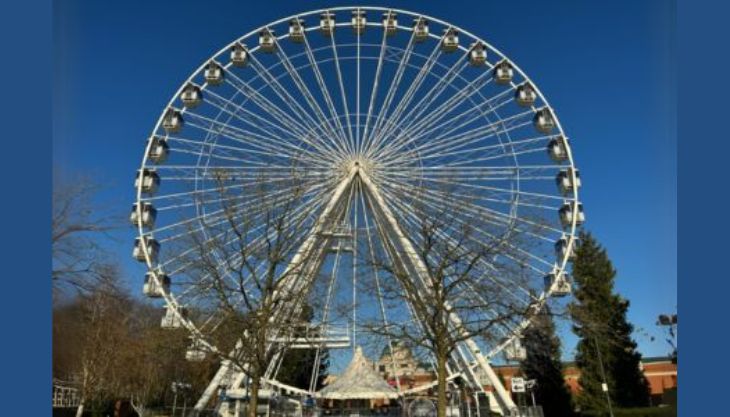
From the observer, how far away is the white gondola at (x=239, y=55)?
79.0ft

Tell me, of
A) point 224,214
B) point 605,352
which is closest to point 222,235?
point 224,214

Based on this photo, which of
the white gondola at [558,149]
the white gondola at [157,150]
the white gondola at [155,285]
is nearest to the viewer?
the white gondola at [155,285]

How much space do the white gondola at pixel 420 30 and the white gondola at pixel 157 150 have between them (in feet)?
33.3

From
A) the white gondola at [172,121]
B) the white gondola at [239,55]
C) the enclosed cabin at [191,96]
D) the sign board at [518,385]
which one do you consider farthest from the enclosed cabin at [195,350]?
the white gondola at [239,55]

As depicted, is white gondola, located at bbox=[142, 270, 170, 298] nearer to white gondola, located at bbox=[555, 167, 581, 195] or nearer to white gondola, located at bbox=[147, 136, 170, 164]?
white gondola, located at bbox=[147, 136, 170, 164]

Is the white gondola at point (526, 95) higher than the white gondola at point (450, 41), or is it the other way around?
the white gondola at point (450, 41)

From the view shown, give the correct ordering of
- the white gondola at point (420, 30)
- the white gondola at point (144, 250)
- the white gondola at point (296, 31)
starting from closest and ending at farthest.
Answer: the white gondola at point (144, 250)
the white gondola at point (296, 31)
the white gondola at point (420, 30)

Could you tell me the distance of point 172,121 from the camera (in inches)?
923

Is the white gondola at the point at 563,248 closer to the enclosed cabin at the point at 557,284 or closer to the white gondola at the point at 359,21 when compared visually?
the enclosed cabin at the point at 557,284

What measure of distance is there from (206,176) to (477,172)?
9171 millimetres

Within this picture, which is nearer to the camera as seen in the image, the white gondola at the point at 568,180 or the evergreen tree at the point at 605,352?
the white gondola at the point at 568,180

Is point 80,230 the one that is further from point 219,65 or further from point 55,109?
point 219,65

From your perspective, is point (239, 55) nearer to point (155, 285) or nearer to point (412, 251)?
point (155, 285)

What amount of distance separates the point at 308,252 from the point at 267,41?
8.70 meters
